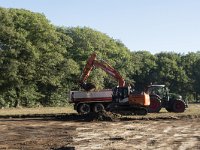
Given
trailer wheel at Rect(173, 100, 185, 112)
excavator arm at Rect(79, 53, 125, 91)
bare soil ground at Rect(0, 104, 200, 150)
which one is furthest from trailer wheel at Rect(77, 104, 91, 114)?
bare soil ground at Rect(0, 104, 200, 150)

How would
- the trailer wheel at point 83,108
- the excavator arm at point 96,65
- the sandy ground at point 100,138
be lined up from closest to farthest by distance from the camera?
the sandy ground at point 100,138
the trailer wheel at point 83,108
the excavator arm at point 96,65

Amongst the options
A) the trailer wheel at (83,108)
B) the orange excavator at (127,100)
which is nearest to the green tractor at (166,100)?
the orange excavator at (127,100)

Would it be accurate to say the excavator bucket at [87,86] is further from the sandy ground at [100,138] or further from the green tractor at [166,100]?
the sandy ground at [100,138]

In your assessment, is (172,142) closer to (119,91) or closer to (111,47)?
(119,91)

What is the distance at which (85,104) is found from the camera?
3534cm

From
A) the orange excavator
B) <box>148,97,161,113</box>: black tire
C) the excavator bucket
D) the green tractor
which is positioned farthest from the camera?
the green tractor

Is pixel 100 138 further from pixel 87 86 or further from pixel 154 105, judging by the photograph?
pixel 154 105

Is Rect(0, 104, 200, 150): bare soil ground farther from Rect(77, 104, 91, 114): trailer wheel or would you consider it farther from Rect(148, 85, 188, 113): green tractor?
Rect(148, 85, 188, 113): green tractor

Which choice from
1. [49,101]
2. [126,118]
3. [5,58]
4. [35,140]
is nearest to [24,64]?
[5,58]

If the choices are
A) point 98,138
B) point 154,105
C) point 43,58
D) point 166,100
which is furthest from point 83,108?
point 43,58

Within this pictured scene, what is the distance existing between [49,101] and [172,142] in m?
48.4

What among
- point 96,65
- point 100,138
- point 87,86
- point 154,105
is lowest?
point 100,138

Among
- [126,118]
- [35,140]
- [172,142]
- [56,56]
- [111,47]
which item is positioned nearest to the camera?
[172,142]

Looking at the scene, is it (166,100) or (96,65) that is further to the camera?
(166,100)
